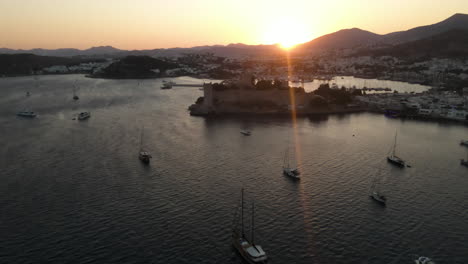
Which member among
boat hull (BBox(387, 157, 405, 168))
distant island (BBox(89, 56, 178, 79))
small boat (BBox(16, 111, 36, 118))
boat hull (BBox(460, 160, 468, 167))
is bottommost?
boat hull (BBox(460, 160, 468, 167))

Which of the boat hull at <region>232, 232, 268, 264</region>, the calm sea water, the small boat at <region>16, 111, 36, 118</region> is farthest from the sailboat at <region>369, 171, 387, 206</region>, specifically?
the small boat at <region>16, 111, 36, 118</region>

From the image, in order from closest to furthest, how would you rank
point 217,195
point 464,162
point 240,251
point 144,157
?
1. point 240,251
2. point 217,195
3. point 144,157
4. point 464,162

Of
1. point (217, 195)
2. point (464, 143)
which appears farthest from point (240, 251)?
point (464, 143)

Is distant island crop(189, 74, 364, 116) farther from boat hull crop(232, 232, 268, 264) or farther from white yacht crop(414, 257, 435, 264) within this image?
white yacht crop(414, 257, 435, 264)

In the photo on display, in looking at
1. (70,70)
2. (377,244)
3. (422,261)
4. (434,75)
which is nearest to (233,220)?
(377,244)

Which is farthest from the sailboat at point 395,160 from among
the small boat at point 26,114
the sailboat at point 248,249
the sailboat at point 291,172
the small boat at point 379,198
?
the small boat at point 26,114

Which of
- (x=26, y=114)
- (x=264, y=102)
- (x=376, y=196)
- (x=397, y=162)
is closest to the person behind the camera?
(x=376, y=196)

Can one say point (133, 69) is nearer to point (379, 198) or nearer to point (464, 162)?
point (464, 162)

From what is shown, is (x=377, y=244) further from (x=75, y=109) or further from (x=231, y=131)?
(x=75, y=109)
